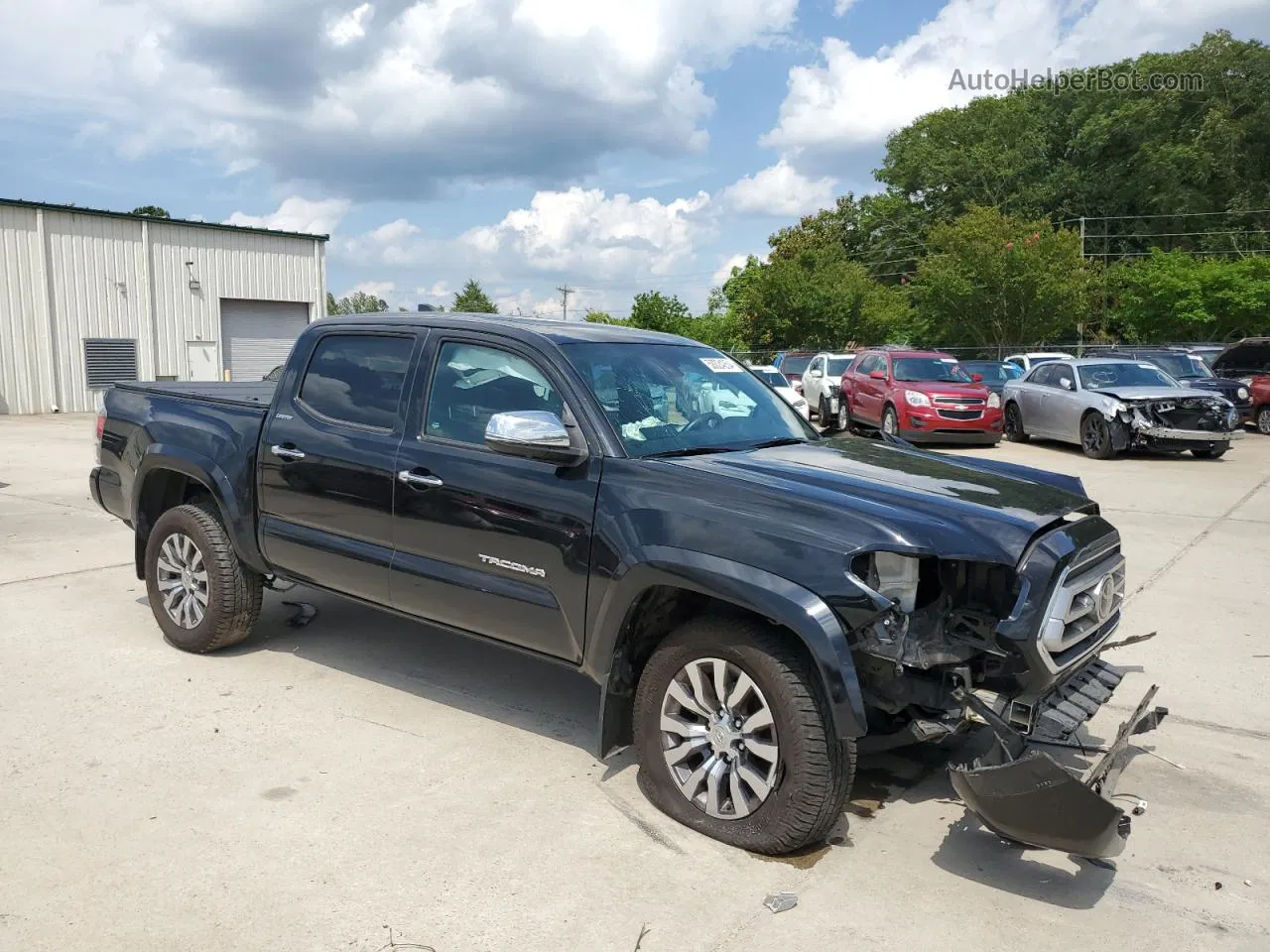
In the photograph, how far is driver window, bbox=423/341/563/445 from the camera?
174 inches

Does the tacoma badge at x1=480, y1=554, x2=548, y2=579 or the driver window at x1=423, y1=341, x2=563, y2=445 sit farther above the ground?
the driver window at x1=423, y1=341, x2=563, y2=445

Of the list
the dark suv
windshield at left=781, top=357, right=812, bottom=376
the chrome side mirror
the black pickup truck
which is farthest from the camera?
windshield at left=781, top=357, right=812, bottom=376

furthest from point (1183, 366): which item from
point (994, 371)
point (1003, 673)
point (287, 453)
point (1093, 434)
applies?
point (287, 453)

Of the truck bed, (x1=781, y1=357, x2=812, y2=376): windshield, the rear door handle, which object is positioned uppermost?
(x1=781, y1=357, x2=812, y2=376): windshield

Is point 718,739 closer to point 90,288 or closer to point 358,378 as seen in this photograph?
point 358,378

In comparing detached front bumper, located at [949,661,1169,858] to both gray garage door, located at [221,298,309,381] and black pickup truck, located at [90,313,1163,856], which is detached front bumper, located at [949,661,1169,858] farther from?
gray garage door, located at [221,298,309,381]

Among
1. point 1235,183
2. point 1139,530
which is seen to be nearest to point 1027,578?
point 1139,530

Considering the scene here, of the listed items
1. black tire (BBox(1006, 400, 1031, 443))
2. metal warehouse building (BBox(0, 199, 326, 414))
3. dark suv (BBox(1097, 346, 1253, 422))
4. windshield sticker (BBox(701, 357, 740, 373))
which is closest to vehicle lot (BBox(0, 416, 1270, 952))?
windshield sticker (BBox(701, 357, 740, 373))

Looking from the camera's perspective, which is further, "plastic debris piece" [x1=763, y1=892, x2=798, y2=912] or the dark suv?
the dark suv

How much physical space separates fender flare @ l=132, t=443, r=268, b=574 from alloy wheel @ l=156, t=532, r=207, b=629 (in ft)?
0.95

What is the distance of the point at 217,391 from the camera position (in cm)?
661

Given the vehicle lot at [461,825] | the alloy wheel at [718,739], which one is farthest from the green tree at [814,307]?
the alloy wheel at [718,739]

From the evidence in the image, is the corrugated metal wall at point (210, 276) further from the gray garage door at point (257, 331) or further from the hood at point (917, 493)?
the hood at point (917, 493)

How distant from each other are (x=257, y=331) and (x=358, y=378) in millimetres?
27234
